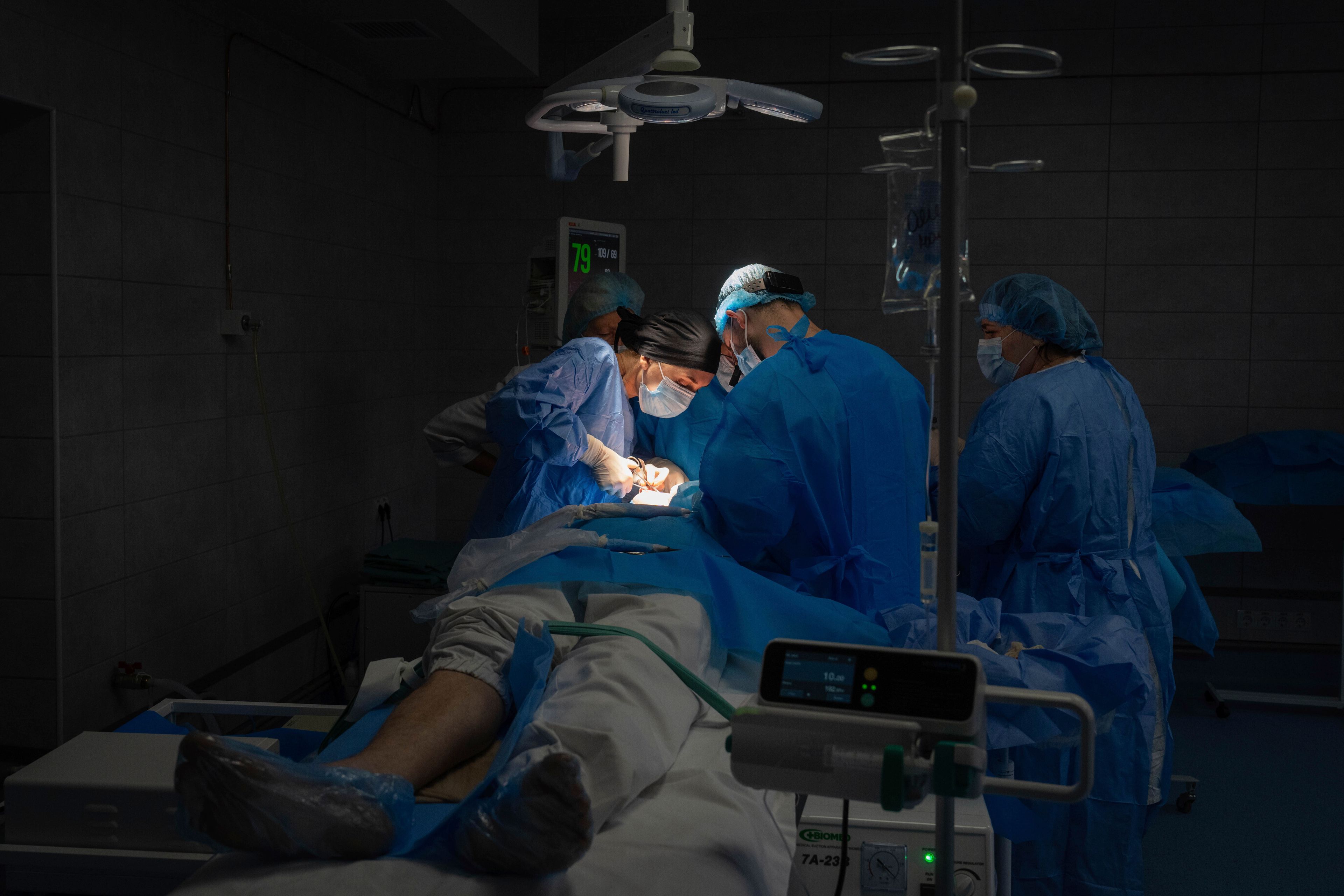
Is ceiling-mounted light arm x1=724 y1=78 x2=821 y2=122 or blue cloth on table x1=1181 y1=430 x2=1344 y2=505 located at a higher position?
ceiling-mounted light arm x1=724 y1=78 x2=821 y2=122

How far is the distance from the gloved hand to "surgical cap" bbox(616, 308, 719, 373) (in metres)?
0.38

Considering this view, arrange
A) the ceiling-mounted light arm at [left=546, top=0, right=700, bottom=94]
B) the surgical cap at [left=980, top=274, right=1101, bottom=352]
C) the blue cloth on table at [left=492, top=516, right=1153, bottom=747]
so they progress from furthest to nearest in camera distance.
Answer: the surgical cap at [left=980, top=274, right=1101, bottom=352]
the ceiling-mounted light arm at [left=546, top=0, right=700, bottom=94]
the blue cloth on table at [left=492, top=516, right=1153, bottom=747]

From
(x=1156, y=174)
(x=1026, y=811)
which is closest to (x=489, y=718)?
(x=1026, y=811)

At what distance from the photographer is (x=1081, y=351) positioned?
2.93m

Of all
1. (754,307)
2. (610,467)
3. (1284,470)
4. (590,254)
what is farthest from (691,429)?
(1284,470)

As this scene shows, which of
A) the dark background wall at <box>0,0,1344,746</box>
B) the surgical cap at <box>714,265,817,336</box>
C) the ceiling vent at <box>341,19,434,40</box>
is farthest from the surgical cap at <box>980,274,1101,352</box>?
the ceiling vent at <box>341,19,434,40</box>

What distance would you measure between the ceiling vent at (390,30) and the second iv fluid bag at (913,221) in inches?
119

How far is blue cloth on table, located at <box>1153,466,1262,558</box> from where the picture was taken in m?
3.75

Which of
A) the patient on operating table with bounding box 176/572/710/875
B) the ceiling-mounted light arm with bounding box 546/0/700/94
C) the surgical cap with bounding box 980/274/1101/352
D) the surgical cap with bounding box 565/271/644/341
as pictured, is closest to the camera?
the patient on operating table with bounding box 176/572/710/875

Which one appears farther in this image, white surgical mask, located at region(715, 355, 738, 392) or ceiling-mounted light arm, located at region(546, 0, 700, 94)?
white surgical mask, located at region(715, 355, 738, 392)

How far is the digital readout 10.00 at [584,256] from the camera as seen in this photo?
4355 millimetres

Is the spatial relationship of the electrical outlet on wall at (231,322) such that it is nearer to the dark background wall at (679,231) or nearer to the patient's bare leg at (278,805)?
the dark background wall at (679,231)

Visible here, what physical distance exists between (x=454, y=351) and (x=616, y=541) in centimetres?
362

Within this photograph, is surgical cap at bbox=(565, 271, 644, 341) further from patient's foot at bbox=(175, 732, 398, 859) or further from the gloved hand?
patient's foot at bbox=(175, 732, 398, 859)
